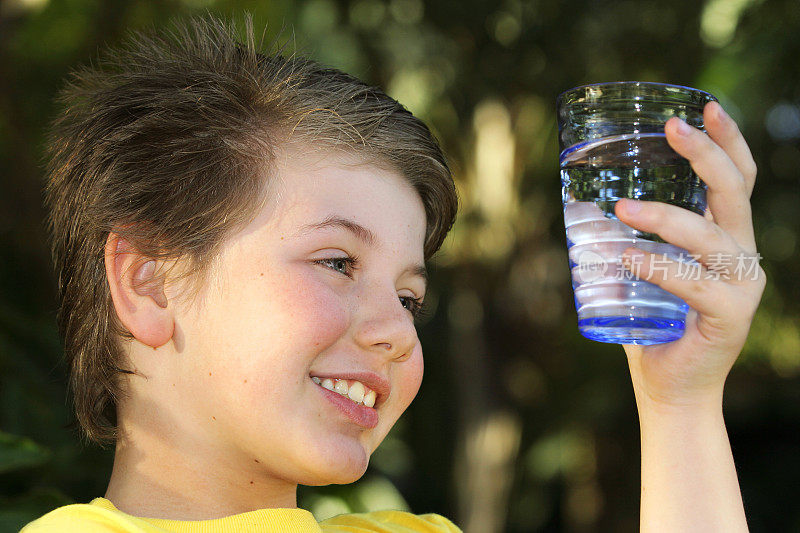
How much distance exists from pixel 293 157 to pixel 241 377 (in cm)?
44

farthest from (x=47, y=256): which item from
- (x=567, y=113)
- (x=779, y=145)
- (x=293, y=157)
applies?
(x=779, y=145)

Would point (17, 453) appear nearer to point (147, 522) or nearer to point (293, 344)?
point (147, 522)

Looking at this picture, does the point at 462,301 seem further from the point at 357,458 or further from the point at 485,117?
the point at 357,458

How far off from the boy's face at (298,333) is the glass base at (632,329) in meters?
0.33

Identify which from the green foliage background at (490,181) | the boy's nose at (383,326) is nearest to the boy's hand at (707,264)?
the boy's nose at (383,326)

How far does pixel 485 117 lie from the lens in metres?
5.36

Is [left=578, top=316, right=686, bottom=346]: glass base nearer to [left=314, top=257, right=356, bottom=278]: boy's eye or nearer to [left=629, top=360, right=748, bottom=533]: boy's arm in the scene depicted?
[left=629, top=360, right=748, bottom=533]: boy's arm

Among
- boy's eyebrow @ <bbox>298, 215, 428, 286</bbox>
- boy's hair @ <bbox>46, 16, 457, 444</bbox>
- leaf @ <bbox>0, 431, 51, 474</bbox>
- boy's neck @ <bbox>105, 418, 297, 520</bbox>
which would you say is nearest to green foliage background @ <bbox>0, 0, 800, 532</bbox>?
leaf @ <bbox>0, 431, 51, 474</bbox>

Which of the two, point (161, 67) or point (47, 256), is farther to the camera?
point (47, 256)

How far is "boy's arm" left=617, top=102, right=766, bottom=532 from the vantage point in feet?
4.52

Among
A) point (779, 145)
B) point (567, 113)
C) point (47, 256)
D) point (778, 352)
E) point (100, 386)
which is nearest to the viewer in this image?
point (567, 113)

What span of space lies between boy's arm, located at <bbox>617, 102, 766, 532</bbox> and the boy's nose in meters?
0.43

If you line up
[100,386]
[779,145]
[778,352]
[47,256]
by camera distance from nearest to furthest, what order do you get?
[100,386], [47,256], [779,145], [778,352]

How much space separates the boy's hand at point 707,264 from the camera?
136 centimetres
